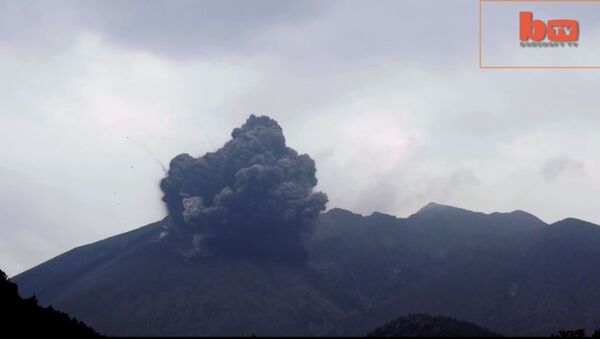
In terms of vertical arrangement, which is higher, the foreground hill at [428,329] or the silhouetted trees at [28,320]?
the silhouetted trees at [28,320]

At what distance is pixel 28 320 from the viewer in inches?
2950

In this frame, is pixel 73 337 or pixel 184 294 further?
pixel 184 294

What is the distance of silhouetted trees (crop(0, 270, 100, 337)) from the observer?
2795 inches

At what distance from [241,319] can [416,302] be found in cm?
4885

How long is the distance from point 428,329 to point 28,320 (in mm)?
48183

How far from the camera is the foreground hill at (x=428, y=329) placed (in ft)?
289

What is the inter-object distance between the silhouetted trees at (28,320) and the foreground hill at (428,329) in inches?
1549

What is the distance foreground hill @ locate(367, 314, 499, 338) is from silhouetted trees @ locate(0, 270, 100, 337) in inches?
1549

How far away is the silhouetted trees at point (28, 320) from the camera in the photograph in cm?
7100

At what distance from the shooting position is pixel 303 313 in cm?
19138

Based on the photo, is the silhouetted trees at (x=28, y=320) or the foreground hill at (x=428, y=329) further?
the foreground hill at (x=428, y=329)

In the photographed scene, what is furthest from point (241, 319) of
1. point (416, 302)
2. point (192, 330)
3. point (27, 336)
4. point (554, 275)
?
A: point (27, 336)

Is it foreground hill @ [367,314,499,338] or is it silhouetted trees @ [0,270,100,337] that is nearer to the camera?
silhouetted trees @ [0,270,100,337]

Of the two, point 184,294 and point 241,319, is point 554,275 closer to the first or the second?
point 241,319
